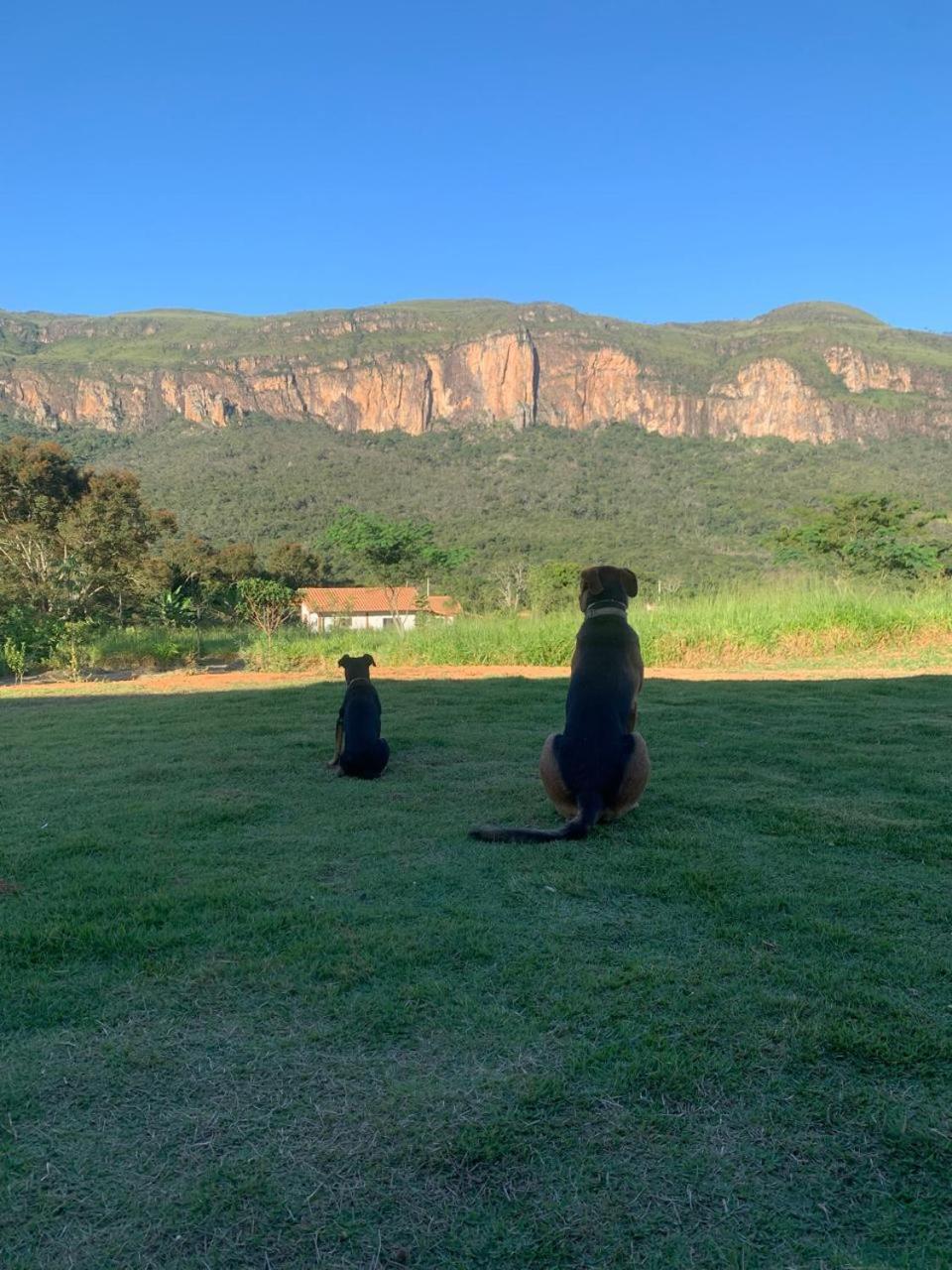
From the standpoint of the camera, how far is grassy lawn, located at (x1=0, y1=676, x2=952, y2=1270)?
1582 mm

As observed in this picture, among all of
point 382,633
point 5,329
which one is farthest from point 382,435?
point 382,633

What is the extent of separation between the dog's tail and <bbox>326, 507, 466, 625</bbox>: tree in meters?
20.3

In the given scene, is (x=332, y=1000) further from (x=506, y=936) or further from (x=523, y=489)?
(x=523, y=489)

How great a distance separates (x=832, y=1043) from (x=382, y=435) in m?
95.8

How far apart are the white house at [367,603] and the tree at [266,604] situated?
94 centimetres

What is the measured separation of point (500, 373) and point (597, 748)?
105 meters

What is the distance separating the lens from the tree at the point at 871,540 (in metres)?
19.9

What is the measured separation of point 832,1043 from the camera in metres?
2.11

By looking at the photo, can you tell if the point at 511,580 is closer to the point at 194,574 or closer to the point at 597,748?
the point at 194,574

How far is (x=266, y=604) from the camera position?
20.9m

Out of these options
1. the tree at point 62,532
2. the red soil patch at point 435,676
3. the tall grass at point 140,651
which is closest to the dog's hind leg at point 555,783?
the red soil patch at point 435,676

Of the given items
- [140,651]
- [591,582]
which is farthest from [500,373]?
[591,582]

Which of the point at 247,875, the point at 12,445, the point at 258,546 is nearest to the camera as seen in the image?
the point at 247,875

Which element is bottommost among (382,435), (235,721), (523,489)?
(235,721)
